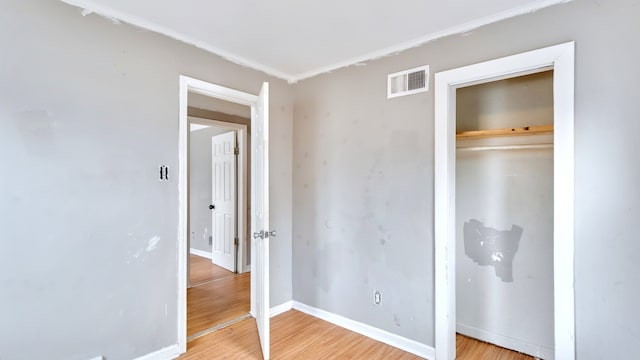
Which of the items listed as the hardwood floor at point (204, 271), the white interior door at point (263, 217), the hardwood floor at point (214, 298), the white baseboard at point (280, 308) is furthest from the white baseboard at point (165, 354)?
the hardwood floor at point (204, 271)

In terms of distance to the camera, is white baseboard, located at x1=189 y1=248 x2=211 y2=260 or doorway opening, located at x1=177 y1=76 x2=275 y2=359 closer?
doorway opening, located at x1=177 y1=76 x2=275 y2=359

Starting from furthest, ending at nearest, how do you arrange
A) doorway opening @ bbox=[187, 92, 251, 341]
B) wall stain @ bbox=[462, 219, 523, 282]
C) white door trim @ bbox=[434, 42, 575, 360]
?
doorway opening @ bbox=[187, 92, 251, 341], wall stain @ bbox=[462, 219, 523, 282], white door trim @ bbox=[434, 42, 575, 360]

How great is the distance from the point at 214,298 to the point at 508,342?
9.64ft

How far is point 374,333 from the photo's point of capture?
2.65 metres

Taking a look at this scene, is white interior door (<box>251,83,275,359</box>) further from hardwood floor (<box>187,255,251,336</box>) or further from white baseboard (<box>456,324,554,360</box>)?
white baseboard (<box>456,324,554,360</box>)

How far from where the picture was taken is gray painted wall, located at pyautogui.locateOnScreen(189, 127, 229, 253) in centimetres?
543

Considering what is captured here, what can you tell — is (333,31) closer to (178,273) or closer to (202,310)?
(178,273)

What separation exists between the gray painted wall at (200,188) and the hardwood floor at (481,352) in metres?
4.24

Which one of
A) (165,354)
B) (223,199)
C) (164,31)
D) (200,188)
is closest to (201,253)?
(200,188)

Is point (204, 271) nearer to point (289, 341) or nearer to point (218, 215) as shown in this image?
point (218, 215)

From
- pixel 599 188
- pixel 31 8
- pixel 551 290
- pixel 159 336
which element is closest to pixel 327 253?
pixel 159 336

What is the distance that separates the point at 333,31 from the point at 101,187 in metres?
1.92

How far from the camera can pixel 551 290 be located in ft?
7.54

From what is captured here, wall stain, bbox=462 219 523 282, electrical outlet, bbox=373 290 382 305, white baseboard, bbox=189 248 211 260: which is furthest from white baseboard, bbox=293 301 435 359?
white baseboard, bbox=189 248 211 260
